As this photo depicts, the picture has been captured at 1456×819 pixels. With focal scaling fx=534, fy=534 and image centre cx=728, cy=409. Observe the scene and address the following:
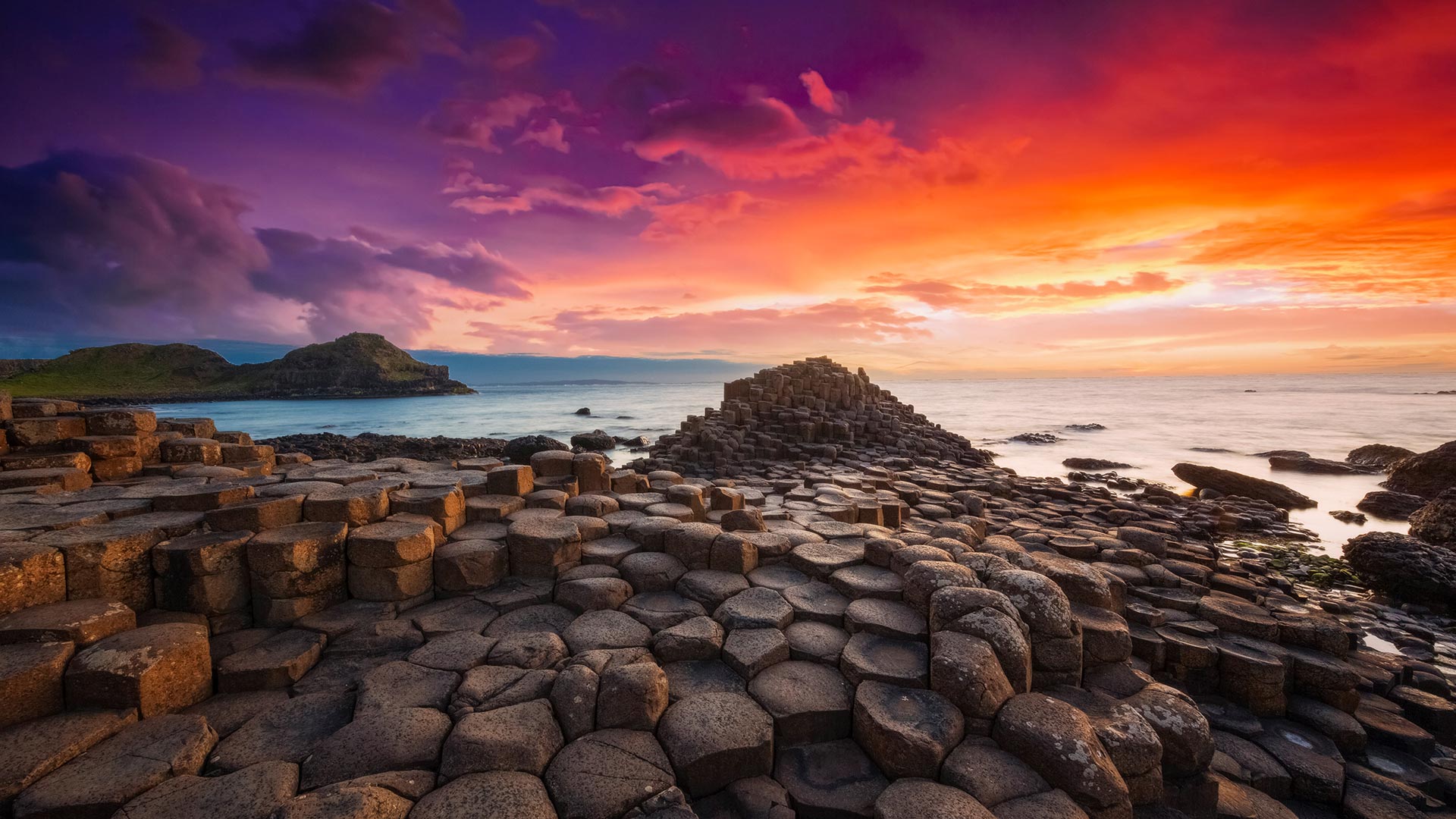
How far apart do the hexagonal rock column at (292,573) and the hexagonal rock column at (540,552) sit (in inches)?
50.5

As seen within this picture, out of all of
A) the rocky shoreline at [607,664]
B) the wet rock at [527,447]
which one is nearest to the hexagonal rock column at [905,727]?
the rocky shoreline at [607,664]

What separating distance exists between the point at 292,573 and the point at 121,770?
60.7 inches

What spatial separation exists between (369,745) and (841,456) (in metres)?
12.3

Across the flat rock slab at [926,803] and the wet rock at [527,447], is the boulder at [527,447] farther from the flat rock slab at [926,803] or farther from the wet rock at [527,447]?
the flat rock slab at [926,803]

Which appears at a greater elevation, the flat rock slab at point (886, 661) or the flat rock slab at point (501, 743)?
the flat rock slab at point (886, 661)

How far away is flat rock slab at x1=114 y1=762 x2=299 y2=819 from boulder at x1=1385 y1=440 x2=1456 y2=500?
70.8 ft

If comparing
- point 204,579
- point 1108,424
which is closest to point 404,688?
point 204,579

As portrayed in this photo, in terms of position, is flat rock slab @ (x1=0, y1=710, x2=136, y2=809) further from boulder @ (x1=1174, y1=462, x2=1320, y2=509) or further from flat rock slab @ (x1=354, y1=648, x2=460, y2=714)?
boulder @ (x1=1174, y1=462, x2=1320, y2=509)

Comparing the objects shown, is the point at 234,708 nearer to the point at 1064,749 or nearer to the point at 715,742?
the point at 715,742

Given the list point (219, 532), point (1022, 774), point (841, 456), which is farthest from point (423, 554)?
point (841, 456)

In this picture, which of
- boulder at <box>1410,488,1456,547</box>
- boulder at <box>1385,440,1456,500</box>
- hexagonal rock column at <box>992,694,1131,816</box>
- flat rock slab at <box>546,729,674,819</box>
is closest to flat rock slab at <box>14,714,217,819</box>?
flat rock slab at <box>546,729,674,819</box>

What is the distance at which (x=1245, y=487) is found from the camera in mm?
13805

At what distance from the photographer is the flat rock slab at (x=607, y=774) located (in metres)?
2.54

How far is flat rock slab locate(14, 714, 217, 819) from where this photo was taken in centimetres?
235
